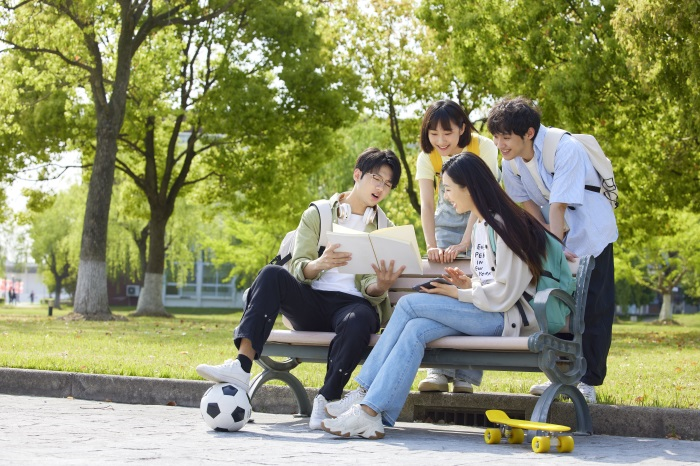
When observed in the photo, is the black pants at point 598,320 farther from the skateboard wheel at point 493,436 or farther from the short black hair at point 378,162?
the short black hair at point 378,162

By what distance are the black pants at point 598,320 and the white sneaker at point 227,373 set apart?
6.64 feet

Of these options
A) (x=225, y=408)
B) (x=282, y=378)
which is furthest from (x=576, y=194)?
(x=225, y=408)

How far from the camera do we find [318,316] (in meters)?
6.32

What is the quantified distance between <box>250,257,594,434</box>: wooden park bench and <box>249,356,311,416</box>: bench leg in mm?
336

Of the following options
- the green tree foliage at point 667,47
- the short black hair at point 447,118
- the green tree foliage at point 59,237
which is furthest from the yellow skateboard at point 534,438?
the green tree foliage at point 59,237

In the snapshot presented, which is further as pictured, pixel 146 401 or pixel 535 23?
pixel 535 23

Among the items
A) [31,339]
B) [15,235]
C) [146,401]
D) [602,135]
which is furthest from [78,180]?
[146,401]

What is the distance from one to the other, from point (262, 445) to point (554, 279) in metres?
1.82

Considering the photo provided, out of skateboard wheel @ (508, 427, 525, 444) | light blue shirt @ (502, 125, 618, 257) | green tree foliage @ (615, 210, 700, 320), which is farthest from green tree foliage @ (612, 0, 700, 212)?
green tree foliage @ (615, 210, 700, 320)

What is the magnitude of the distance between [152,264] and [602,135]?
13.1m

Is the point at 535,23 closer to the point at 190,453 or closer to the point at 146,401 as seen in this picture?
the point at 146,401

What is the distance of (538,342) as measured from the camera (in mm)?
5250

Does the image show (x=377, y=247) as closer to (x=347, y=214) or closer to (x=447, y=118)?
(x=347, y=214)

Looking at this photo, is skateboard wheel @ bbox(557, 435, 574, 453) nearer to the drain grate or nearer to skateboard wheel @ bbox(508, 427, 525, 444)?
skateboard wheel @ bbox(508, 427, 525, 444)
